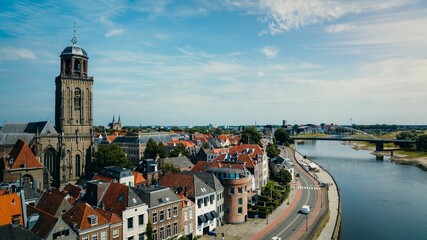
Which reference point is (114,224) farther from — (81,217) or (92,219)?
(81,217)

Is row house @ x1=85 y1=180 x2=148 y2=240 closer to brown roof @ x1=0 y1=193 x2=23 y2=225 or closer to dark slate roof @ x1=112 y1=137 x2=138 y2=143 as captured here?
brown roof @ x1=0 y1=193 x2=23 y2=225

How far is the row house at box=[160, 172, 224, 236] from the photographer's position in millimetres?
50375

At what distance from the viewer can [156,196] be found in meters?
44.1

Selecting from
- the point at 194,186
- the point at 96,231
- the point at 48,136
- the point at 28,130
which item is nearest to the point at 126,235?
the point at 96,231

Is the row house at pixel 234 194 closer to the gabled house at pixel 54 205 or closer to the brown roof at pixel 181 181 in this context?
the brown roof at pixel 181 181

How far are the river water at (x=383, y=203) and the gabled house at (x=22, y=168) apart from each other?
60.5 meters

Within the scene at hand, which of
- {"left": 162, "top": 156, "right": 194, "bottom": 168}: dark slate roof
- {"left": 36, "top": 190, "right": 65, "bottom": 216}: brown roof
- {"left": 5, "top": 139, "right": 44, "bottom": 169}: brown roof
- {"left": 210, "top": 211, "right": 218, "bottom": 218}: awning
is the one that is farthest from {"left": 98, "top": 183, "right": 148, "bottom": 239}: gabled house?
{"left": 162, "top": 156, "right": 194, "bottom": 168}: dark slate roof

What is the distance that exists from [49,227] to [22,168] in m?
37.7

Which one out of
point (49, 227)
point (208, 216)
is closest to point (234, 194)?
point (208, 216)

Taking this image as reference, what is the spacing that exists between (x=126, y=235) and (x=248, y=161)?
40.6 meters

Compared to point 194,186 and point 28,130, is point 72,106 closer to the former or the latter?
point 28,130

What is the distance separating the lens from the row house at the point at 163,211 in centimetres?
4300

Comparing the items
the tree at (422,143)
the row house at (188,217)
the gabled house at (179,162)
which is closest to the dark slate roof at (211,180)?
the row house at (188,217)

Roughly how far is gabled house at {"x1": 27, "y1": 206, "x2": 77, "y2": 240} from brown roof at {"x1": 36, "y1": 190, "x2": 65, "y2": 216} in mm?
2695
